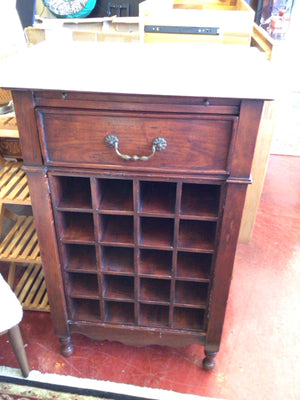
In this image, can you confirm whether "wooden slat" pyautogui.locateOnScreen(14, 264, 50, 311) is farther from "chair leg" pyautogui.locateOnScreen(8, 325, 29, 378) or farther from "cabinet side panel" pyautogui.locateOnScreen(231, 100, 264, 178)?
"cabinet side panel" pyautogui.locateOnScreen(231, 100, 264, 178)

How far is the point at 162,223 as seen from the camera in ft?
3.65

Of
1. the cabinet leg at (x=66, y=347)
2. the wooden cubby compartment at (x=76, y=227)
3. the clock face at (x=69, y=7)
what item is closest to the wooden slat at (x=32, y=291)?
the cabinet leg at (x=66, y=347)

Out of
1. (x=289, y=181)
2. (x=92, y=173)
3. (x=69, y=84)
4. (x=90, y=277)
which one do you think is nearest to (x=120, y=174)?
(x=92, y=173)

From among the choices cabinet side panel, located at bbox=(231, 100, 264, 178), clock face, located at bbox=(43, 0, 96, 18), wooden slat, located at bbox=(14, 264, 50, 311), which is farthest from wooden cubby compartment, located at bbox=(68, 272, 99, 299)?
clock face, located at bbox=(43, 0, 96, 18)

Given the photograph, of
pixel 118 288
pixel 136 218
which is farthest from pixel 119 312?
pixel 136 218

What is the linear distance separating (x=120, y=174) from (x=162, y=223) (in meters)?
0.29

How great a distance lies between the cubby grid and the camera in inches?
38.4

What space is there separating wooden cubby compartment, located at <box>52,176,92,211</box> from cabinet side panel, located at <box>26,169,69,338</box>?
0.12ft

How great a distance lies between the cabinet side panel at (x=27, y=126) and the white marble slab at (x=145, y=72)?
5cm

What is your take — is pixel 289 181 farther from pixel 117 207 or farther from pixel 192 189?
pixel 117 207

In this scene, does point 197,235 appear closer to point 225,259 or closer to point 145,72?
point 225,259

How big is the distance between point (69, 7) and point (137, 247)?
1810 millimetres

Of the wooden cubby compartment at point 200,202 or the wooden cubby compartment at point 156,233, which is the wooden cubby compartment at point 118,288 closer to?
the wooden cubby compartment at point 156,233

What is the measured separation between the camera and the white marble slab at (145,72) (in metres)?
0.74
